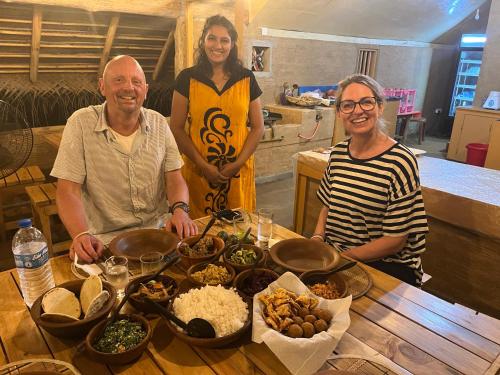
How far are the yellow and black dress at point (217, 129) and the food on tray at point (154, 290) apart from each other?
127cm

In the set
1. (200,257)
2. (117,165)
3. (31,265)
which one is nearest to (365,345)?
(200,257)

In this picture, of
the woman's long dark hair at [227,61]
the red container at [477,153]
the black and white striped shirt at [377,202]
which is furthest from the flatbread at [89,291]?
the red container at [477,153]

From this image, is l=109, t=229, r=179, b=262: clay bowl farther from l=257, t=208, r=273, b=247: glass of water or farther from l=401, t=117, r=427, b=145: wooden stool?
l=401, t=117, r=427, b=145: wooden stool

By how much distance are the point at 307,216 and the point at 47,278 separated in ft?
7.44

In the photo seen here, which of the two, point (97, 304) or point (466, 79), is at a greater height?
point (466, 79)

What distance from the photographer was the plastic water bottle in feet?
3.82

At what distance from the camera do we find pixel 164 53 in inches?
189

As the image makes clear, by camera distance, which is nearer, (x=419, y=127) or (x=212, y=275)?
(x=212, y=275)

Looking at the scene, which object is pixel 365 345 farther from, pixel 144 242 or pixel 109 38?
pixel 109 38

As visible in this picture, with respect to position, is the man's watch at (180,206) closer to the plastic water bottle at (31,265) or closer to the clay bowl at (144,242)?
the clay bowl at (144,242)

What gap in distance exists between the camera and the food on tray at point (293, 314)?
0.97 metres

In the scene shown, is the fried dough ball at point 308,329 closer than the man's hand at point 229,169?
Yes

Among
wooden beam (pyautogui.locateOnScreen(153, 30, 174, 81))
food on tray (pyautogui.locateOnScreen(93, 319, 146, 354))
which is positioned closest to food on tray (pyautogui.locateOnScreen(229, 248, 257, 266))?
food on tray (pyautogui.locateOnScreen(93, 319, 146, 354))

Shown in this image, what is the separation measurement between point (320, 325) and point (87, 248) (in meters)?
0.92
